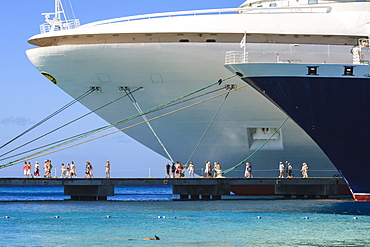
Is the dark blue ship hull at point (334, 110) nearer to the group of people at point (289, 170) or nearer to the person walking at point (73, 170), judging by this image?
the group of people at point (289, 170)

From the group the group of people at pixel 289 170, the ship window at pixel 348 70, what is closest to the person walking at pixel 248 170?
the group of people at pixel 289 170

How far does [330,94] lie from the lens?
Result: 30.6 m

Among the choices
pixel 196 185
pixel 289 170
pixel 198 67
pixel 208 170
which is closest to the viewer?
pixel 198 67

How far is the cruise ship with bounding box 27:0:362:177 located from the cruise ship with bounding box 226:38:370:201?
4554 mm

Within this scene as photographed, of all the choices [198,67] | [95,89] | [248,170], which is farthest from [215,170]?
[95,89]

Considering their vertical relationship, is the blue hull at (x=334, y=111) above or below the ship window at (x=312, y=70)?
below

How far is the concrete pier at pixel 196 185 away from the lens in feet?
121

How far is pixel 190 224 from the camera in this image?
2727 cm

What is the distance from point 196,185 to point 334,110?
32.8ft

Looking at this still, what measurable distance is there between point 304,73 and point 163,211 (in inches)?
287

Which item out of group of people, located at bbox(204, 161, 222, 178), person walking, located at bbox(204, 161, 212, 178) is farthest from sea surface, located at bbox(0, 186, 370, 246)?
person walking, located at bbox(204, 161, 212, 178)

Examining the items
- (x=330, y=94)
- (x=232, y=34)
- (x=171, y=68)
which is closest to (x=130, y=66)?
(x=171, y=68)

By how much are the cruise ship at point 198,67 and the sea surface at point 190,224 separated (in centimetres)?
407

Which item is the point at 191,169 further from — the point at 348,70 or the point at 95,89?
the point at 348,70
